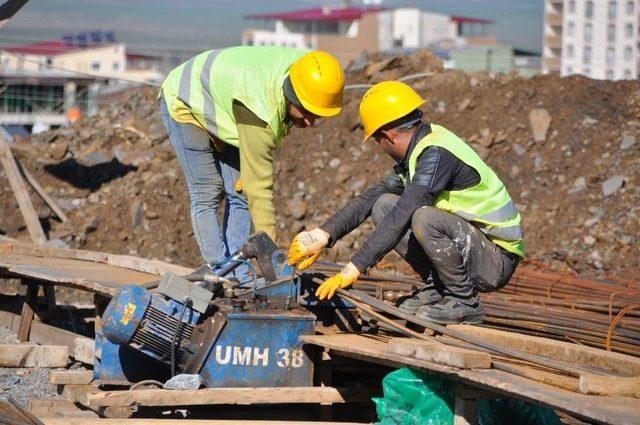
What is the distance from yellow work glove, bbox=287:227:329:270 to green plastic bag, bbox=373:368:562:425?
743mm

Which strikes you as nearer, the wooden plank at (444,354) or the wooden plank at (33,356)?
the wooden plank at (444,354)

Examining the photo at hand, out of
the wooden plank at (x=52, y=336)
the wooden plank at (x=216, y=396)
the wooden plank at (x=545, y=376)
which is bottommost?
the wooden plank at (x=52, y=336)

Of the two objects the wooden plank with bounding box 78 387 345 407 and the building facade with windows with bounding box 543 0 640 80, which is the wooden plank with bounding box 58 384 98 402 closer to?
the wooden plank with bounding box 78 387 345 407

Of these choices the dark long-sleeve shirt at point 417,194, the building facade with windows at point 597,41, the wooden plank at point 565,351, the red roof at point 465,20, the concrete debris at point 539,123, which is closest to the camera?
the wooden plank at point 565,351

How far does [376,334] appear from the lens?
5.88 metres

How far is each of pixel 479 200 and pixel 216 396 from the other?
1549 mm

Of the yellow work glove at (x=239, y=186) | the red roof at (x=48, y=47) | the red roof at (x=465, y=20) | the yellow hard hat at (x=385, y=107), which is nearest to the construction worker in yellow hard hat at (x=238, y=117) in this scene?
the yellow work glove at (x=239, y=186)

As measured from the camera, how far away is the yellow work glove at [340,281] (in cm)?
530

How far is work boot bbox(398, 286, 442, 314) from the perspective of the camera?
573 centimetres

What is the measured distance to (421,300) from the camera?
5.80 meters

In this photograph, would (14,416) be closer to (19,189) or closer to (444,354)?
(444,354)

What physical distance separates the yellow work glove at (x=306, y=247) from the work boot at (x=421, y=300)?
1.91 feet

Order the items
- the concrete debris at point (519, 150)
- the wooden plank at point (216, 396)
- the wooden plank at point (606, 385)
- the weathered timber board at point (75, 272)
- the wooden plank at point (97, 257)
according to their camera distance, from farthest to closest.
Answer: the concrete debris at point (519, 150), the wooden plank at point (97, 257), the weathered timber board at point (75, 272), the wooden plank at point (216, 396), the wooden plank at point (606, 385)

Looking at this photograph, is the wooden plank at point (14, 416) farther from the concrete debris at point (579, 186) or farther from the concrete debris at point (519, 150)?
the concrete debris at point (519, 150)
